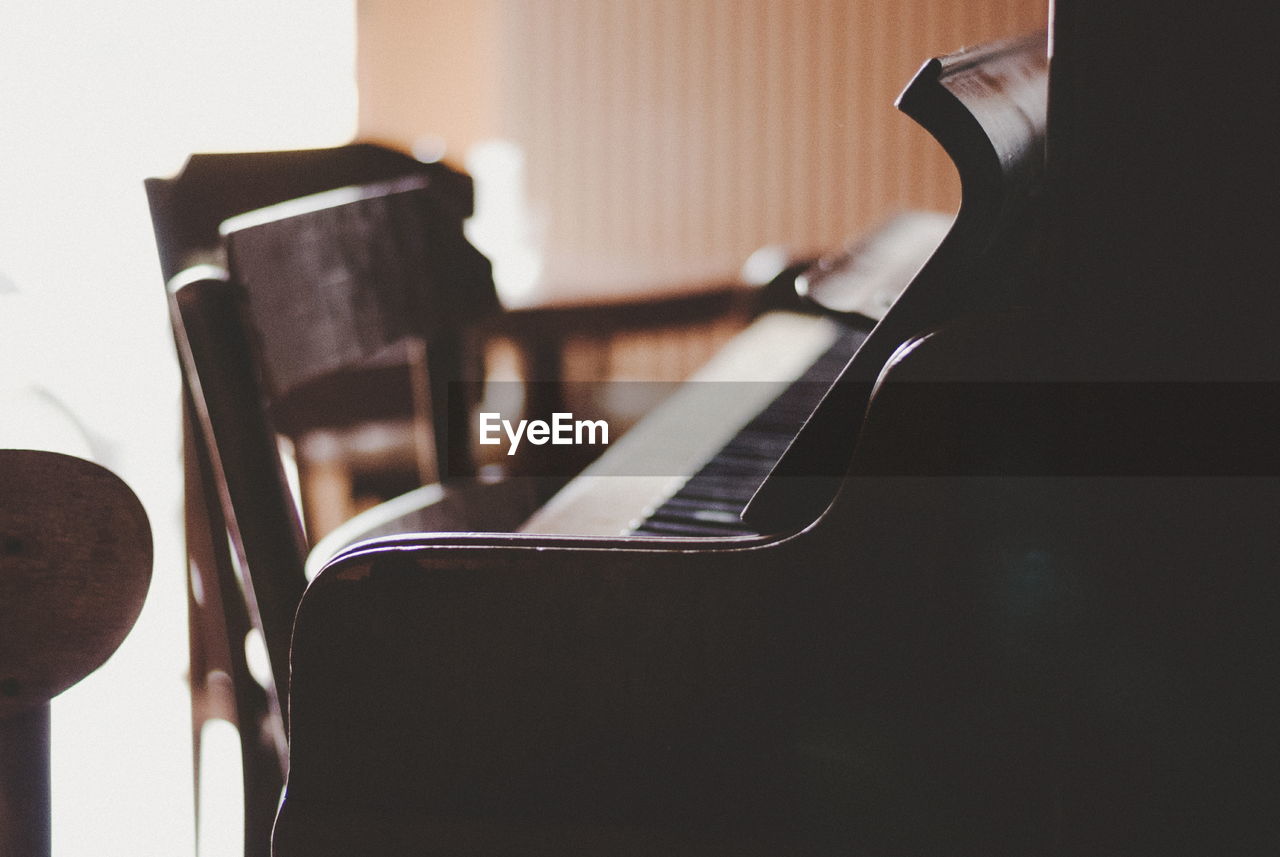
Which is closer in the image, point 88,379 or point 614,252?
point 88,379

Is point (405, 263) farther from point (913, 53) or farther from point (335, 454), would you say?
point (913, 53)

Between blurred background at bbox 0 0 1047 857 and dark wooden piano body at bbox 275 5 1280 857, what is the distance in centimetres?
194

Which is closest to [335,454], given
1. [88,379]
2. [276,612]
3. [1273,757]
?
[88,379]

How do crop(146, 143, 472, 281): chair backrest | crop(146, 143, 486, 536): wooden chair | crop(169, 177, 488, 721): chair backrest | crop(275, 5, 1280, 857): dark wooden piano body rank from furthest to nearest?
1. crop(146, 143, 472, 281): chair backrest
2. crop(146, 143, 486, 536): wooden chair
3. crop(169, 177, 488, 721): chair backrest
4. crop(275, 5, 1280, 857): dark wooden piano body

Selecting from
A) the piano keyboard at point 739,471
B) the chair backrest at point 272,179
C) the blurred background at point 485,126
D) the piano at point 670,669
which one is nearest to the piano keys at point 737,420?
the piano keyboard at point 739,471

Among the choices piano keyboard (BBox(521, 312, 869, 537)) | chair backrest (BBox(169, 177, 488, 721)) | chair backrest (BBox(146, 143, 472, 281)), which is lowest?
piano keyboard (BBox(521, 312, 869, 537))

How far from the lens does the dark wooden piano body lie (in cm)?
61

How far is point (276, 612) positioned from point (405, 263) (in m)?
0.57

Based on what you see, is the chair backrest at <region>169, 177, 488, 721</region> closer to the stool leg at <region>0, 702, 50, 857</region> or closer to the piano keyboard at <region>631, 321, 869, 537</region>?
the stool leg at <region>0, 702, 50, 857</region>

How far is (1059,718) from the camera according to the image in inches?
24.8

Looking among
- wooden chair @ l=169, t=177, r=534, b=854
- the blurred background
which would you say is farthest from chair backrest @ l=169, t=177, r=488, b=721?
the blurred background

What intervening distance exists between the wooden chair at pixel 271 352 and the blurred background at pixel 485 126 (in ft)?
3.69

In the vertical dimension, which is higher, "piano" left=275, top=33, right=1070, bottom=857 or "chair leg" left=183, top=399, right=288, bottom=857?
"piano" left=275, top=33, right=1070, bottom=857

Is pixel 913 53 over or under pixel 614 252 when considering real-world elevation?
over
